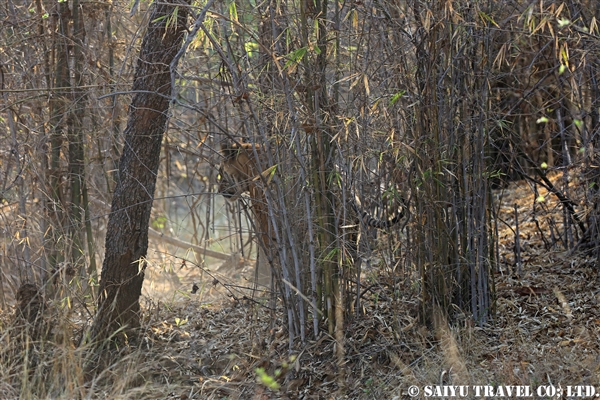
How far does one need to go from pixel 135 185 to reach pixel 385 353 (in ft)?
6.31

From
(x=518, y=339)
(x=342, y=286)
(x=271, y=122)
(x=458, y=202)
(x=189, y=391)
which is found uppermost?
(x=271, y=122)

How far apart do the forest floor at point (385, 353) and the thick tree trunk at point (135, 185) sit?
0.33m

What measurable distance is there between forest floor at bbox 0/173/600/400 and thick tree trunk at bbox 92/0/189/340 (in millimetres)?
326

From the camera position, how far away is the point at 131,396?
12.7 feet

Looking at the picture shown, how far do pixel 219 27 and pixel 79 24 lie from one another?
117cm

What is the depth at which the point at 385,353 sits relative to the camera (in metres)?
3.86

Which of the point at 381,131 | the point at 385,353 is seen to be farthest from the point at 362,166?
the point at 385,353

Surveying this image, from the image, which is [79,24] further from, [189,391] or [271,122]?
[189,391]

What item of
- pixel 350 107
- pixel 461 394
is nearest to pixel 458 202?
pixel 350 107

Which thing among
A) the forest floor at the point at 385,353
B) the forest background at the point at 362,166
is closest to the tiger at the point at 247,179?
the forest background at the point at 362,166

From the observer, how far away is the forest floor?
137 inches

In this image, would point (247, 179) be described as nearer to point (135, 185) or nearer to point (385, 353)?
point (135, 185)

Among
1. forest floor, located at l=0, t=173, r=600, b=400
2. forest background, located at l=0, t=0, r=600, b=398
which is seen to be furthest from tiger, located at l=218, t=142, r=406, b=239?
forest floor, located at l=0, t=173, r=600, b=400

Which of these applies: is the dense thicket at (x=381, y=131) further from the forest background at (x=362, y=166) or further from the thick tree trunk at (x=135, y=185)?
the thick tree trunk at (x=135, y=185)
